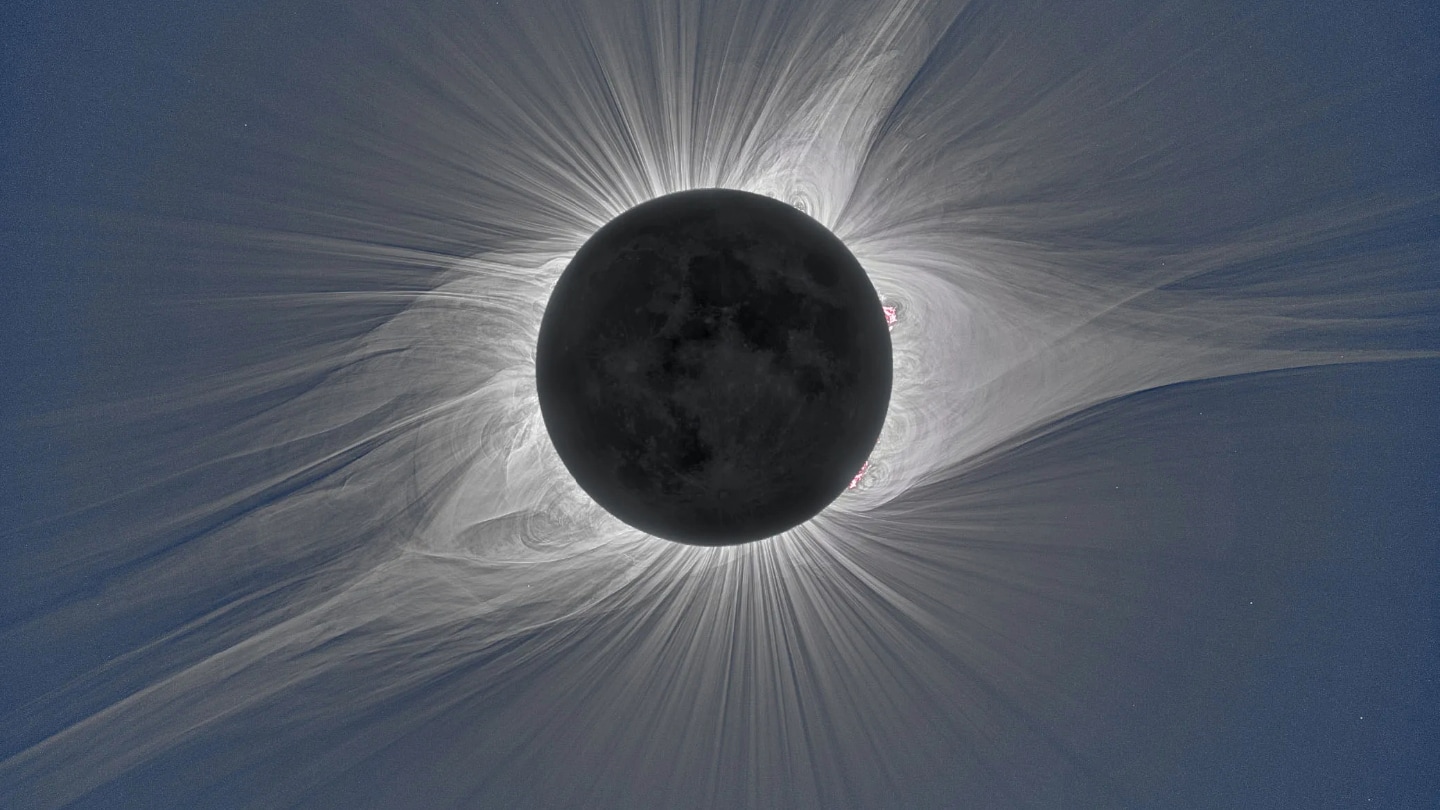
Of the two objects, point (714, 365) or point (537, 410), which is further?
point (537, 410)

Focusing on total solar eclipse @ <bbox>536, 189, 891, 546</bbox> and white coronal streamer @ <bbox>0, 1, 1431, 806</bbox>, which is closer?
total solar eclipse @ <bbox>536, 189, 891, 546</bbox>

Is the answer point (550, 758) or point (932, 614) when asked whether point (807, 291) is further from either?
point (550, 758)

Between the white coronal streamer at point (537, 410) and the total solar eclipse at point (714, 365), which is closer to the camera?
the total solar eclipse at point (714, 365)

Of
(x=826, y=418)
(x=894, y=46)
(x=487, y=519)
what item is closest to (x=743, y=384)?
(x=826, y=418)
